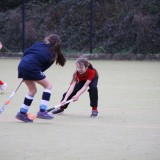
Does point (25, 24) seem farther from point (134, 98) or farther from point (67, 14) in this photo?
point (134, 98)

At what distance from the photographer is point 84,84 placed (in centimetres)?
985

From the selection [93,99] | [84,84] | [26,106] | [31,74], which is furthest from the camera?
[84,84]

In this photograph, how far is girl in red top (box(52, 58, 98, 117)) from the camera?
9.55 metres

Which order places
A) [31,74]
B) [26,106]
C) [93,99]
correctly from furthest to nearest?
[93,99]
[26,106]
[31,74]

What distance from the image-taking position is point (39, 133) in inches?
312

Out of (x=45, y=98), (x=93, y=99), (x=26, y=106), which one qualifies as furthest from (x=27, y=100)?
(x=93, y=99)

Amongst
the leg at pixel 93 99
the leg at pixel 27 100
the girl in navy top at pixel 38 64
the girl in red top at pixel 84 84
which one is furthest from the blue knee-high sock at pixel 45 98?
the leg at pixel 93 99

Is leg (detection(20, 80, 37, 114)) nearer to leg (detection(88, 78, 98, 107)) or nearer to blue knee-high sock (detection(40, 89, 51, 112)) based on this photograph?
blue knee-high sock (detection(40, 89, 51, 112))

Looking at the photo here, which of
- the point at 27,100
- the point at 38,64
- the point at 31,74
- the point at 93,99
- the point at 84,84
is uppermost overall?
the point at 38,64

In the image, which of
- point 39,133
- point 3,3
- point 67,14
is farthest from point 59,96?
point 3,3

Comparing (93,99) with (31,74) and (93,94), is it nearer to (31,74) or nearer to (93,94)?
(93,94)

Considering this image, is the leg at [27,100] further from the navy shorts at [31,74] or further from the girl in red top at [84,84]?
the girl in red top at [84,84]

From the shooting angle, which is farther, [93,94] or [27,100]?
[93,94]

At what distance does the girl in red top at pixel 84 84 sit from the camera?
9555mm
